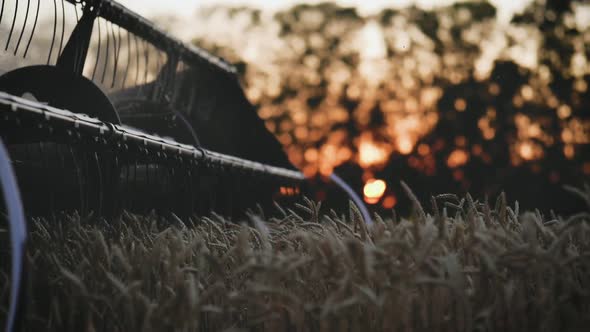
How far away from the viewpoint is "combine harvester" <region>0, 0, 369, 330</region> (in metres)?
2.86

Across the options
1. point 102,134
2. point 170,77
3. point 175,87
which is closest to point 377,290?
point 102,134

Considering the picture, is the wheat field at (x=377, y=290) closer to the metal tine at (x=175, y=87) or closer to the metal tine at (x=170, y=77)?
the metal tine at (x=170, y=77)

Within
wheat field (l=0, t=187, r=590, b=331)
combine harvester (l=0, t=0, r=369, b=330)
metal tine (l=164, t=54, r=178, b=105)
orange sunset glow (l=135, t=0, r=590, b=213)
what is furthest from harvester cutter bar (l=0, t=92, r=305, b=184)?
orange sunset glow (l=135, t=0, r=590, b=213)

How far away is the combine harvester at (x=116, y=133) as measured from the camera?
2857mm

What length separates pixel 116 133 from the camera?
2930mm

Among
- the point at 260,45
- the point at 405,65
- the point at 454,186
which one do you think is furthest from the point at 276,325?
the point at 260,45

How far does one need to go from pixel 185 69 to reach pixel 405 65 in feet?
31.5

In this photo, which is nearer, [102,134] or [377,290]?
[377,290]

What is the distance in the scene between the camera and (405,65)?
14.3m

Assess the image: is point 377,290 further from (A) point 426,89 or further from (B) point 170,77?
(A) point 426,89

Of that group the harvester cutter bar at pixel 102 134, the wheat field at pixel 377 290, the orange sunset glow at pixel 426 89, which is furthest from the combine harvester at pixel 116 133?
the orange sunset glow at pixel 426 89

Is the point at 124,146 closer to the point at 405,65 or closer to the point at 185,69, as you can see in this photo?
the point at 185,69

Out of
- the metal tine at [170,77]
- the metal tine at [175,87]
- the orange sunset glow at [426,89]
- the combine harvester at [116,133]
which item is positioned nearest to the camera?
the combine harvester at [116,133]

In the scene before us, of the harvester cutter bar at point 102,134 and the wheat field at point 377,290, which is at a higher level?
the harvester cutter bar at point 102,134
